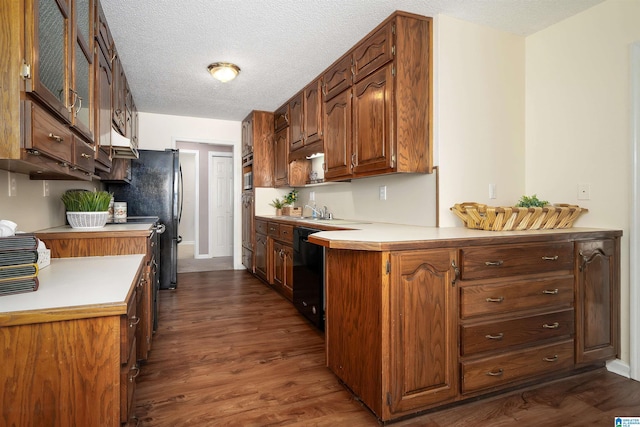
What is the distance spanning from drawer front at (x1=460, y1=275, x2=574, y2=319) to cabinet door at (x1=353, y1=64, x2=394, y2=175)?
1.06 metres

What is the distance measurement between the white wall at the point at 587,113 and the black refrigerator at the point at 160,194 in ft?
12.5

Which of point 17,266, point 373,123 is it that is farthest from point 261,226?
point 17,266

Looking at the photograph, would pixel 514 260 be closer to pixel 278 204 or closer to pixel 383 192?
pixel 383 192

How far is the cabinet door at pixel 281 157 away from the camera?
4598 millimetres

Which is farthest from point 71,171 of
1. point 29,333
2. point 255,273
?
point 255,273

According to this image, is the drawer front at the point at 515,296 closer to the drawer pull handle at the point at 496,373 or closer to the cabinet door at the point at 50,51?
the drawer pull handle at the point at 496,373

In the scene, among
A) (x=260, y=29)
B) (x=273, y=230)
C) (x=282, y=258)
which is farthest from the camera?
(x=273, y=230)

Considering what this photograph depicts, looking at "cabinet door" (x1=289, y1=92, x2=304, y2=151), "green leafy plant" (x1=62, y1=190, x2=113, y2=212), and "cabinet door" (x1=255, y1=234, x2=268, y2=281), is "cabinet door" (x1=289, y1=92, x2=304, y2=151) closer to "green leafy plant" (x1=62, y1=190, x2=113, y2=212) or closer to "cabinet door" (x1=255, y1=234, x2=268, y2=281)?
"cabinet door" (x1=255, y1=234, x2=268, y2=281)

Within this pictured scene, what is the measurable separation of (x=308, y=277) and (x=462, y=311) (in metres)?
1.51

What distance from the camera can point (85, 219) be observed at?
7.48ft

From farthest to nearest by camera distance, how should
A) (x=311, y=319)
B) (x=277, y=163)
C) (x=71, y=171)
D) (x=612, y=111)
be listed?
(x=277, y=163), (x=311, y=319), (x=612, y=111), (x=71, y=171)

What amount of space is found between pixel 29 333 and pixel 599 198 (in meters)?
3.05

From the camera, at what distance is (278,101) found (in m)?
4.57

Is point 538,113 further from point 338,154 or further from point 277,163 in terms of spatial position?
point 277,163
